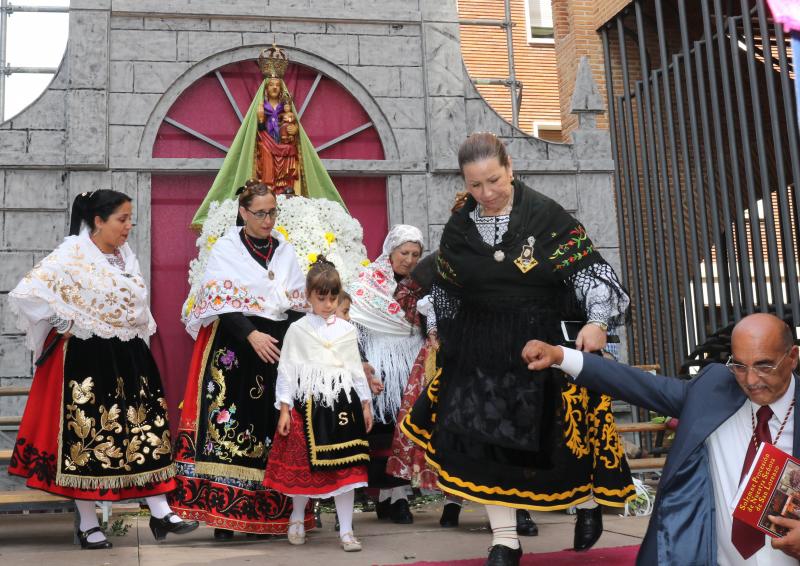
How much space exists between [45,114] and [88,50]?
624mm

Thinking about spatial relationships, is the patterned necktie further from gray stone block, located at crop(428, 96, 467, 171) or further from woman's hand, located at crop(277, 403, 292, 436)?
gray stone block, located at crop(428, 96, 467, 171)

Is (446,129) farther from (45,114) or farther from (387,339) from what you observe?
(45,114)

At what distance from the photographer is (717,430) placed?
2.97 m

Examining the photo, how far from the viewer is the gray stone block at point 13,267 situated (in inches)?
282

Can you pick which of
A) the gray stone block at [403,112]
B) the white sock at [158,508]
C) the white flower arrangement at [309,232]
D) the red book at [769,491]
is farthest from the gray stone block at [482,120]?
the red book at [769,491]

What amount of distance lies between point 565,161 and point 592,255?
4465 millimetres

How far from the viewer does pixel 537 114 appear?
19.7 metres

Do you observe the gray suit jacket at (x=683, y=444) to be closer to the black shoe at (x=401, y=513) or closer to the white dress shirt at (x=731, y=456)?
the white dress shirt at (x=731, y=456)

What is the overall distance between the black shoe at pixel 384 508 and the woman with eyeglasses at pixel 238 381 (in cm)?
90

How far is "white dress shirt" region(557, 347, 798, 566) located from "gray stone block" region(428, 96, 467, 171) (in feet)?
17.2

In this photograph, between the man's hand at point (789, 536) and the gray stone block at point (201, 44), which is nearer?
the man's hand at point (789, 536)

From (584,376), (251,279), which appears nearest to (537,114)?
(251,279)

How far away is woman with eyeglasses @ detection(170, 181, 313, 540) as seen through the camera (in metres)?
4.99

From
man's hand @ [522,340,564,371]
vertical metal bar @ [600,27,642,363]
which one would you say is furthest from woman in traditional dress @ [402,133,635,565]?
vertical metal bar @ [600,27,642,363]
